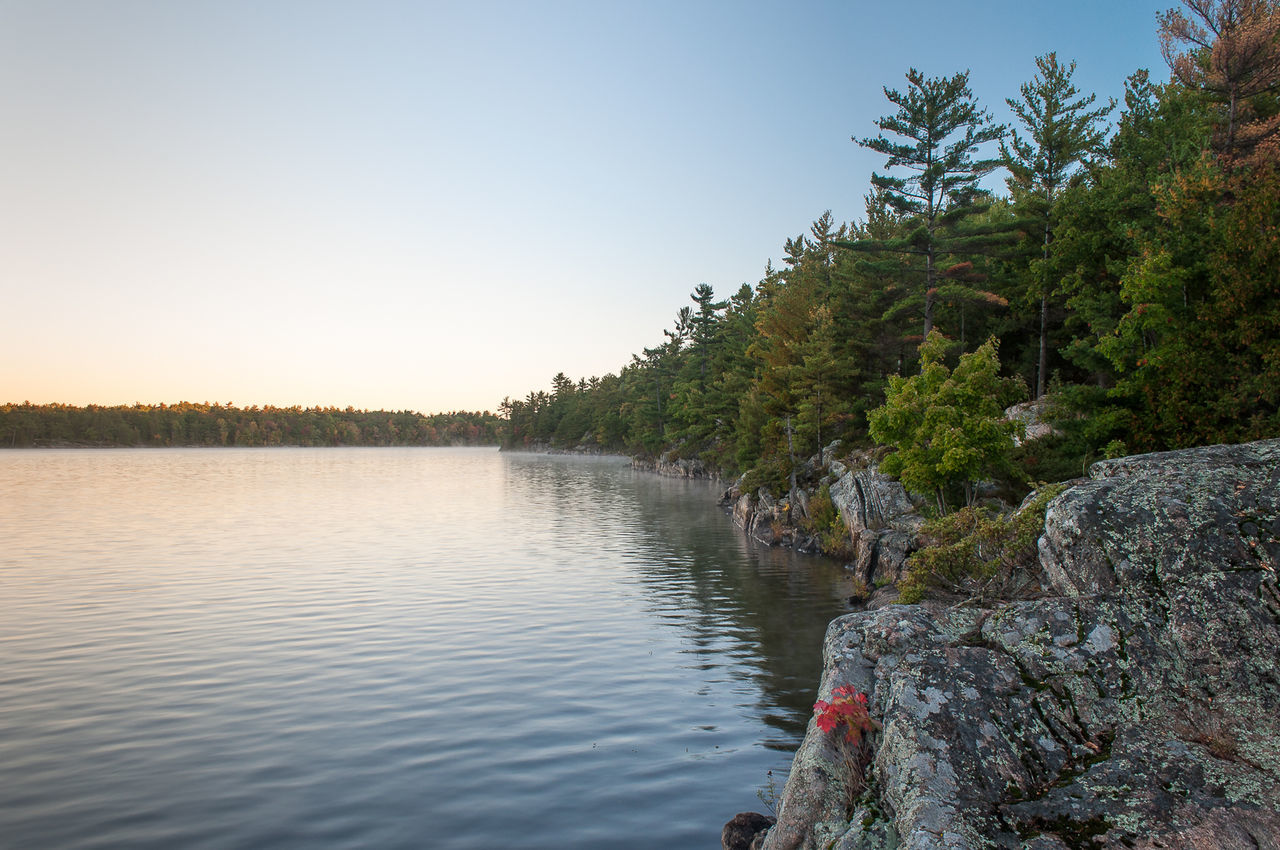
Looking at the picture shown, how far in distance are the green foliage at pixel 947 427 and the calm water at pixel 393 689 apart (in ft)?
18.1

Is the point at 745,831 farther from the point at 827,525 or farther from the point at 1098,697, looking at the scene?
the point at 827,525

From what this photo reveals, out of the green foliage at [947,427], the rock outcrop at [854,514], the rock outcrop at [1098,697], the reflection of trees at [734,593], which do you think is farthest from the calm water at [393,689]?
the green foliage at [947,427]

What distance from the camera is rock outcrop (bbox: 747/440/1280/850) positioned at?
5758 mm

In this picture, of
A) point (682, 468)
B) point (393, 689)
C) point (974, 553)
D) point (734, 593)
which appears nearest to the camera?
point (393, 689)

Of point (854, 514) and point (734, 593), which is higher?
point (854, 514)

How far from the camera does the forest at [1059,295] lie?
2141cm

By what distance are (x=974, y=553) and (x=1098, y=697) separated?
914 centimetres

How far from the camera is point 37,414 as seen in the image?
636 ft

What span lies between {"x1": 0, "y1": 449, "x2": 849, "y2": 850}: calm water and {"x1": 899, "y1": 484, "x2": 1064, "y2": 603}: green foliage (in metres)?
3.58

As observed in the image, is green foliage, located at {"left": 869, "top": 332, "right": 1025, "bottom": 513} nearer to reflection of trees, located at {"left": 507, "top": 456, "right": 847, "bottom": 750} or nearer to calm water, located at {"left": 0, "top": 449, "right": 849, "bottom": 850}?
reflection of trees, located at {"left": 507, "top": 456, "right": 847, "bottom": 750}

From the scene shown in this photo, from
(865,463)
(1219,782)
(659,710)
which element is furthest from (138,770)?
(865,463)

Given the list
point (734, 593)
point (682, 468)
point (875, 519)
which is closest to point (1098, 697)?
point (734, 593)

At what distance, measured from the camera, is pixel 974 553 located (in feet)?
50.7

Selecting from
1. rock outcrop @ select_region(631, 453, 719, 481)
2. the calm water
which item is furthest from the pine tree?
rock outcrop @ select_region(631, 453, 719, 481)
